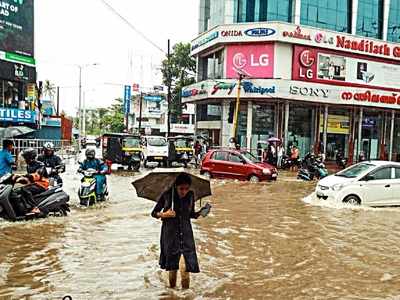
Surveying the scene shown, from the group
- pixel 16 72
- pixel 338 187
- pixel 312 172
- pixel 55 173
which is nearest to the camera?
pixel 55 173

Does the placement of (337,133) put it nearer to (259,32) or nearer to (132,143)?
(259,32)

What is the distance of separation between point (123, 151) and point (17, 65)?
956cm

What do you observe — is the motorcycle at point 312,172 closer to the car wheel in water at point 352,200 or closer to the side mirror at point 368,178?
the side mirror at point 368,178

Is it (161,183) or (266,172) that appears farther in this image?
(266,172)

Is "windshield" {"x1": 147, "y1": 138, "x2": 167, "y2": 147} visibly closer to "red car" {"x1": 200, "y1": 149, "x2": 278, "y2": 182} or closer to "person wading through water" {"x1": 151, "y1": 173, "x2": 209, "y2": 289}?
"red car" {"x1": 200, "y1": 149, "x2": 278, "y2": 182}

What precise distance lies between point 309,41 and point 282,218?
2279cm

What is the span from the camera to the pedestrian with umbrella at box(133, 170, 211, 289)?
208 inches

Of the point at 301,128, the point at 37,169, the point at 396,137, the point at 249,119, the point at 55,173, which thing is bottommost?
the point at 55,173

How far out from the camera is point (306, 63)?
104 ft

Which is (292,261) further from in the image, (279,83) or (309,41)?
(309,41)

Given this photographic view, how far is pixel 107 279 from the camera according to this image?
6.04m

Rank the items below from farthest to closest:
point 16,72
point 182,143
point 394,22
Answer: point 394,22 < point 182,143 < point 16,72

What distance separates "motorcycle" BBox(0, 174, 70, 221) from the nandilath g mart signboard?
19258 millimetres

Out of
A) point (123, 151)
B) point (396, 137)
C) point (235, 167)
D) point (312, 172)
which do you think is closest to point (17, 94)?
point (123, 151)
